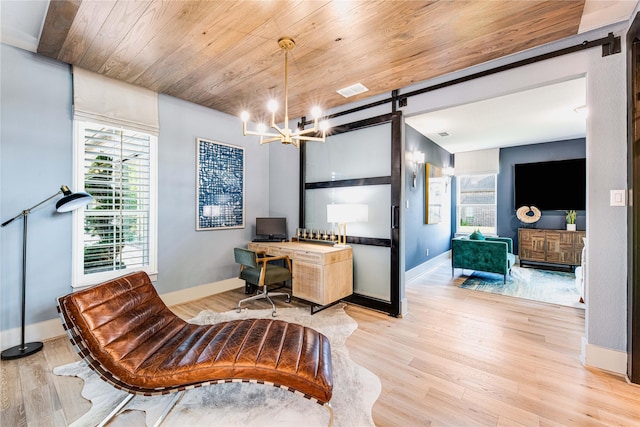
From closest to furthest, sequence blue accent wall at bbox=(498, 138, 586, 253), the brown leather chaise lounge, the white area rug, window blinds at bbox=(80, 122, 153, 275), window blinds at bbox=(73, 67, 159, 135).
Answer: the brown leather chaise lounge < the white area rug < window blinds at bbox=(73, 67, 159, 135) < window blinds at bbox=(80, 122, 153, 275) < blue accent wall at bbox=(498, 138, 586, 253)

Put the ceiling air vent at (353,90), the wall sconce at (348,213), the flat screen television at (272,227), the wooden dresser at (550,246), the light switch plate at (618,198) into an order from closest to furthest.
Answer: the light switch plate at (618,198) < the ceiling air vent at (353,90) < the wall sconce at (348,213) < the flat screen television at (272,227) < the wooden dresser at (550,246)

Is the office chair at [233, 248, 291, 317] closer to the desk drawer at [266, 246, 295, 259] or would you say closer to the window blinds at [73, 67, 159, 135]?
the desk drawer at [266, 246, 295, 259]

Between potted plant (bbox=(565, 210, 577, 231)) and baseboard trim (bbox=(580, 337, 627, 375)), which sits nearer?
baseboard trim (bbox=(580, 337, 627, 375))

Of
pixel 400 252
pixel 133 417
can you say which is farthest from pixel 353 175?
pixel 133 417

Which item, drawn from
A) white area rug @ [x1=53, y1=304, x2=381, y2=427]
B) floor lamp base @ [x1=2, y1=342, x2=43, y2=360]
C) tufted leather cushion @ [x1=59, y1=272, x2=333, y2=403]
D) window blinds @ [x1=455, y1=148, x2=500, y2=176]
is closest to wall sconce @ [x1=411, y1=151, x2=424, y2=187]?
window blinds @ [x1=455, y1=148, x2=500, y2=176]

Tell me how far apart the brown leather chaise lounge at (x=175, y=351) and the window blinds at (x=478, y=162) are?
21.4ft

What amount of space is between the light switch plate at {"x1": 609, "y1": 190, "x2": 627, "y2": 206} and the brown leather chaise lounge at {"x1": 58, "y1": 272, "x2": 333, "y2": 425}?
8.26ft

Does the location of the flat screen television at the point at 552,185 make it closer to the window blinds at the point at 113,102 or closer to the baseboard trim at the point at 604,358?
the baseboard trim at the point at 604,358

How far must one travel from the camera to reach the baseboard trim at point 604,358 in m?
2.09

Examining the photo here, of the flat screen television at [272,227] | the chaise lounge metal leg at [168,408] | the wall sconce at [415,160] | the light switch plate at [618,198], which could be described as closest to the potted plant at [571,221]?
the wall sconce at [415,160]

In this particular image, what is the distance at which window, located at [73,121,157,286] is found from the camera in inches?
113

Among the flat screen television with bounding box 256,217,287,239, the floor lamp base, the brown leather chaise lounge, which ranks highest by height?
the flat screen television with bounding box 256,217,287,239

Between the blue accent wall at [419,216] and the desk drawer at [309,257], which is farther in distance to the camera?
the blue accent wall at [419,216]

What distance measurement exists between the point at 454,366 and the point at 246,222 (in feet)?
11.4
